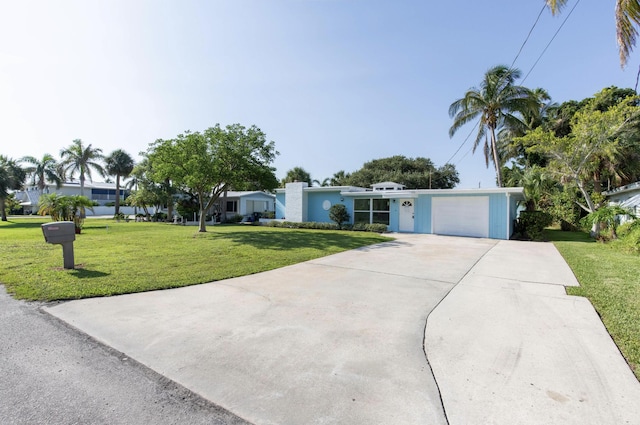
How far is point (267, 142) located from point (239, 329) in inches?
499

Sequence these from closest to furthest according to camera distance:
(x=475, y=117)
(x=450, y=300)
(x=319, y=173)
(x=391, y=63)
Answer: (x=450, y=300) → (x=391, y=63) → (x=475, y=117) → (x=319, y=173)

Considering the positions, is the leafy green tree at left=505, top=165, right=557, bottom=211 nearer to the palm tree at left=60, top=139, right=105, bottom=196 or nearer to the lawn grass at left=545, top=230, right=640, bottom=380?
the lawn grass at left=545, top=230, right=640, bottom=380

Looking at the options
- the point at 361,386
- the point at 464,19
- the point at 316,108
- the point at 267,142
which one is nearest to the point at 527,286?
the point at 361,386

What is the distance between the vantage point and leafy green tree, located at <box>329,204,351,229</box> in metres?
18.5

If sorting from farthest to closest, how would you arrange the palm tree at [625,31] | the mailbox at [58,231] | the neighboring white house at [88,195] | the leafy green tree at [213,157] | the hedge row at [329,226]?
A: the neighboring white house at [88,195], the hedge row at [329,226], the leafy green tree at [213,157], the palm tree at [625,31], the mailbox at [58,231]

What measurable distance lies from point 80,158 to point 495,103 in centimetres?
4081

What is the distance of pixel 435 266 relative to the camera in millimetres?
7324

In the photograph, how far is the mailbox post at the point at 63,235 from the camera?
5762 mm

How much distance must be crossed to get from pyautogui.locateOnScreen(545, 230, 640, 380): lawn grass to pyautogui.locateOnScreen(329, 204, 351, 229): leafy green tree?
11358mm

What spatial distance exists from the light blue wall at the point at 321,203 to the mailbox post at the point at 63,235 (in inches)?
585

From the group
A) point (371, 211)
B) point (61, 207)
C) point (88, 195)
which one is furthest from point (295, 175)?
point (88, 195)

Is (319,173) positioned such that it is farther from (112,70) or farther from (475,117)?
(112,70)

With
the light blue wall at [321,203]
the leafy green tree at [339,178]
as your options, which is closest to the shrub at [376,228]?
the light blue wall at [321,203]

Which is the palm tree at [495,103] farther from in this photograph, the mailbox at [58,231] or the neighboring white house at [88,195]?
the neighboring white house at [88,195]
